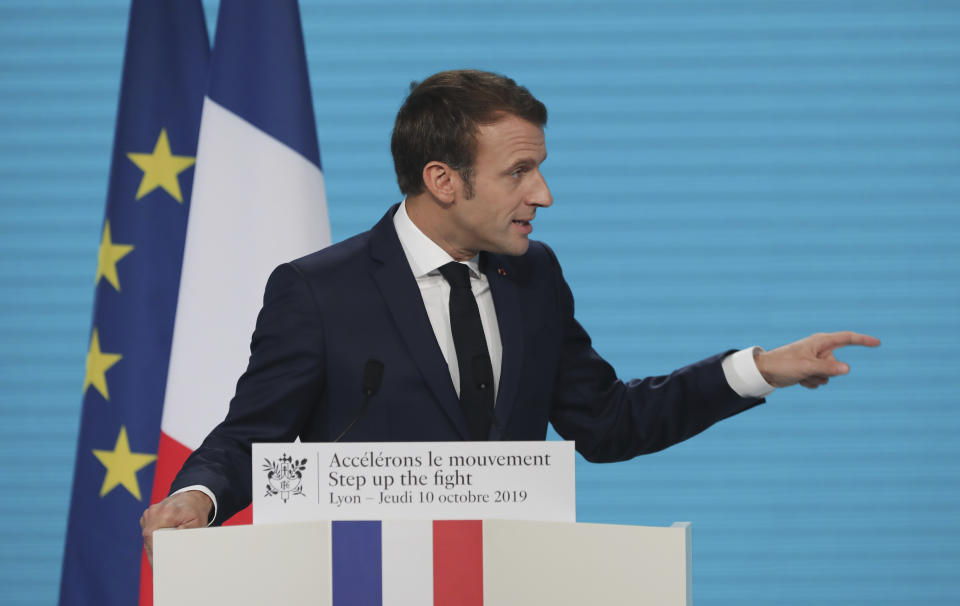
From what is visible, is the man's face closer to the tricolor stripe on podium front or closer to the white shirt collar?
the white shirt collar

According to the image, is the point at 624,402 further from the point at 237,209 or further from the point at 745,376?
the point at 237,209

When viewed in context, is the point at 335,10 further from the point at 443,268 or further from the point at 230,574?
the point at 230,574

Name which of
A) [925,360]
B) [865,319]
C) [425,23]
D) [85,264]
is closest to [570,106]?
[425,23]

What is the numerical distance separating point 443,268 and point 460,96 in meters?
0.30

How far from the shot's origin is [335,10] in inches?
145

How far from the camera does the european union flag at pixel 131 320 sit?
2.89 metres

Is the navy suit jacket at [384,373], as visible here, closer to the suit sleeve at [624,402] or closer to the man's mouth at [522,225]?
the suit sleeve at [624,402]

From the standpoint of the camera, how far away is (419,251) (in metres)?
1.85

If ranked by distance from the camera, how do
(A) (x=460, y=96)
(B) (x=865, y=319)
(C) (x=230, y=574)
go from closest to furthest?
(C) (x=230, y=574) → (A) (x=460, y=96) → (B) (x=865, y=319)

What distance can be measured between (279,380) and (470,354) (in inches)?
12.3

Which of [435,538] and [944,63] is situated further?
[944,63]

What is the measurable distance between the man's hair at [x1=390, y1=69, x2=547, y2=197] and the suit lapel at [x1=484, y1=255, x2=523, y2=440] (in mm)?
165

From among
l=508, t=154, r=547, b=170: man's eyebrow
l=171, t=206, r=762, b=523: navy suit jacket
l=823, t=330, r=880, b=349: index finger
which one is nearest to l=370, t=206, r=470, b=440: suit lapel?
l=171, t=206, r=762, b=523: navy suit jacket

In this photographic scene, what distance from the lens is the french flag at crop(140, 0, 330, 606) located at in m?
2.63
